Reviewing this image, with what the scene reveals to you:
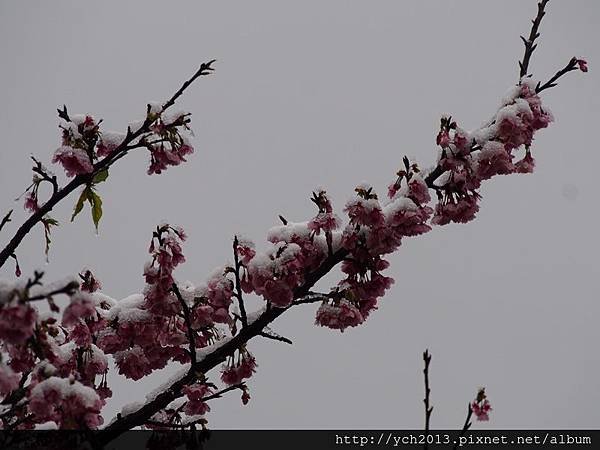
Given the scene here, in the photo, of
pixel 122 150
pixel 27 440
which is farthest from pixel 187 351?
pixel 122 150

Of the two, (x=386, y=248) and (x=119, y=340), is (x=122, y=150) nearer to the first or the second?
(x=119, y=340)

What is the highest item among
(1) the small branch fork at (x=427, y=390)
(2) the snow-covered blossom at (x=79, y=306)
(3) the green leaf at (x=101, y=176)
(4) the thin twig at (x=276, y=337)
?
(3) the green leaf at (x=101, y=176)

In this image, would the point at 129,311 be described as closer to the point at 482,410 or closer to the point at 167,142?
the point at 167,142

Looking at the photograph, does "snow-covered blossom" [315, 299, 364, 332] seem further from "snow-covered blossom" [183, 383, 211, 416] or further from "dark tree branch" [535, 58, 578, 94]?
"dark tree branch" [535, 58, 578, 94]

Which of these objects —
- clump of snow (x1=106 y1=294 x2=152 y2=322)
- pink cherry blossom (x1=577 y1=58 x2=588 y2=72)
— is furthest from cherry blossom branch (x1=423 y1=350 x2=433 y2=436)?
pink cherry blossom (x1=577 y1=58 x2=588 y2=72)

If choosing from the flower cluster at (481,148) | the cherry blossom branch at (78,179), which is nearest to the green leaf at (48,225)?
the cherry blossom branch at (78,179)

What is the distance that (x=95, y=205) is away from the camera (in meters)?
3.18

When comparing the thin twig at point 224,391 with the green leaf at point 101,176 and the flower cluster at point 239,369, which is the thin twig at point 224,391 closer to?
the flower cluster at point 239,369

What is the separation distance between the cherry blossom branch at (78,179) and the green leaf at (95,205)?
0.08 m

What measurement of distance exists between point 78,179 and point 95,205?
0.59 ft

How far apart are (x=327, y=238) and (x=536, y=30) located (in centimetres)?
149

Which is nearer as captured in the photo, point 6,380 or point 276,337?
point 6,380

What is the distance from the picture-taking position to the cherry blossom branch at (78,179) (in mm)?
Result: 2803

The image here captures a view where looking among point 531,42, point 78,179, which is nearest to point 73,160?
point 78,179
